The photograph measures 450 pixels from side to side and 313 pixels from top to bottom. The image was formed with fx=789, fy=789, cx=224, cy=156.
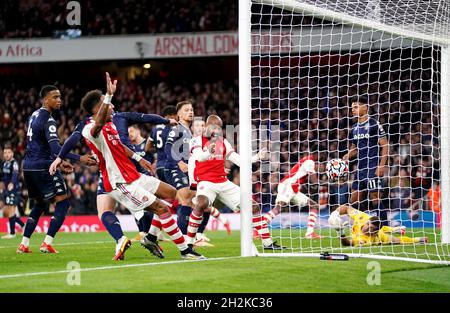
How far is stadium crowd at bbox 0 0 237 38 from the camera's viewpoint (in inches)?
1066

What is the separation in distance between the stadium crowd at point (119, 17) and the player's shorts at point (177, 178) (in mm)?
14926

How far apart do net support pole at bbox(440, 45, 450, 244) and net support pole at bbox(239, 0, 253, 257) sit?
3092 millimetres

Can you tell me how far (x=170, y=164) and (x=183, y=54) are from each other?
14110 millimetres

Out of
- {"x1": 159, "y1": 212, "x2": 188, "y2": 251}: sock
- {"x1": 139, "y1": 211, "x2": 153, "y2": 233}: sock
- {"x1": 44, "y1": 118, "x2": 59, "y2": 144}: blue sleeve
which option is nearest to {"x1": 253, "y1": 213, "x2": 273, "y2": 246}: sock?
{"x1": 159, "y1": 212, "x2": 188, "y2": 251}: sock

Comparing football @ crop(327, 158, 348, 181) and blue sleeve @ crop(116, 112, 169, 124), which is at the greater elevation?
blue sleeve @ crop(116, 112, 169, 124)

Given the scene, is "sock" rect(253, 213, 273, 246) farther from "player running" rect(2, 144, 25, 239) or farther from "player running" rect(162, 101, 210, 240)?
"player running" rect(2, 144, 25, 239)

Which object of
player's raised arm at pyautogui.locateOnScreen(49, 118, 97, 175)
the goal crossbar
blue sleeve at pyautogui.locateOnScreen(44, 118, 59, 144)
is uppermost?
the goal crossbar

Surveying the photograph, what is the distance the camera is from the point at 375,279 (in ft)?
23.5

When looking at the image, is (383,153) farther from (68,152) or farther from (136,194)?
(68,152)

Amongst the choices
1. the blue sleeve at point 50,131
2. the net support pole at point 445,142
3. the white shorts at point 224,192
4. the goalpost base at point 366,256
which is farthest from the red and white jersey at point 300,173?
the blue sleeve at point 50,131

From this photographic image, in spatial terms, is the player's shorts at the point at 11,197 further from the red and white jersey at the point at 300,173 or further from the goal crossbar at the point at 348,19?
the goal crossbar at the point at 348,19

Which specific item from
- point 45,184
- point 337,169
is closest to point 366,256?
point 337,169

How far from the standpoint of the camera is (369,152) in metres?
11.2

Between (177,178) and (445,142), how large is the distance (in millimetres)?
4057
